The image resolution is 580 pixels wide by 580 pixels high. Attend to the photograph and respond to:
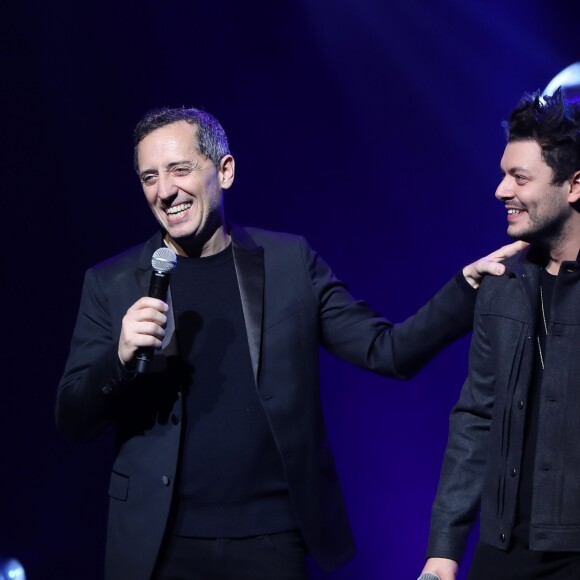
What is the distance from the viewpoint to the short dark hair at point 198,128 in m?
2.98

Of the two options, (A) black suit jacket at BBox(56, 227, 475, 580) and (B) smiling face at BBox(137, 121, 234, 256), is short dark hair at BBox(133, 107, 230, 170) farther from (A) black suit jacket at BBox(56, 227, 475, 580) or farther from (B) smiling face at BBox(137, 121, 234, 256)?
(A) black suit jacket at BBox(56, 227, 475, 580)

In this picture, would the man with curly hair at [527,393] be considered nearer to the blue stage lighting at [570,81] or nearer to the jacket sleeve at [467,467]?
the jacket sleeve at [467,467]

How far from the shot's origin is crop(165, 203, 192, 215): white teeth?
9.53ft

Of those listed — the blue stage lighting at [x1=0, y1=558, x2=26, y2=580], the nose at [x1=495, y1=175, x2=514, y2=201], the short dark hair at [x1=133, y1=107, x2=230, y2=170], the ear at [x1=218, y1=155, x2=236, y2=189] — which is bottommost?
the blue stage lighting at [x1=0, y1=558, x2=26, y2=580]

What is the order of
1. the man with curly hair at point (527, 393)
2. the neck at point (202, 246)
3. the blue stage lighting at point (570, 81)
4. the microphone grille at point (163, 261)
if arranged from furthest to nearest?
the blue stage lighting at point (570, 81) → the neck at point (202, 246) → the microphone grille at point (163, 261) → the man with curly hair at point (527, 393)

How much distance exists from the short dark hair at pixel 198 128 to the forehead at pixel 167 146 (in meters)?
0.02

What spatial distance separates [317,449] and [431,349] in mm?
422

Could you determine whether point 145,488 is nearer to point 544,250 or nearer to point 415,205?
point 544,250

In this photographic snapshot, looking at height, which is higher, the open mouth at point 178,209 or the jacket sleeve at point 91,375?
the open mouth at point 178,209

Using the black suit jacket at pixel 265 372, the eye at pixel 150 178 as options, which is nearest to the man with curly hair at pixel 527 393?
the black suit jacket at pixel 265 372

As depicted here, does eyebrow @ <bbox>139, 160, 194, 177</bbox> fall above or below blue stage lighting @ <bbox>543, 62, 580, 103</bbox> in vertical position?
below

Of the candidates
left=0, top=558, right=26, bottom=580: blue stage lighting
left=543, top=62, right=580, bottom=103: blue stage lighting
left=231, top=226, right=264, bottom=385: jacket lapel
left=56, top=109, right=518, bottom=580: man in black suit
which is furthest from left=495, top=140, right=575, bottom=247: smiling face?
left=0, top=558, right=26, bottom=580: blue stage lighting

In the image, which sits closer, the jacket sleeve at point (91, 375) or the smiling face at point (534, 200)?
the smiling face at point (534, 200)

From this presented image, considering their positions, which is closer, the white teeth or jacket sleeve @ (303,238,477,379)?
jacket sleeve @ (303,238,477,379)
